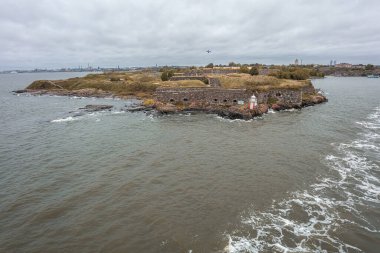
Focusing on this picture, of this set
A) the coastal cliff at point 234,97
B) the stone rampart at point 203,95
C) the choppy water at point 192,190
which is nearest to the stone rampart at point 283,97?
the coastal cliff at point 234,97

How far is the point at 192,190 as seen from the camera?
18438 millimetres

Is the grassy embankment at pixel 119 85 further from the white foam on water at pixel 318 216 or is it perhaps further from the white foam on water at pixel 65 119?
the white foam on water at pixel 318 216

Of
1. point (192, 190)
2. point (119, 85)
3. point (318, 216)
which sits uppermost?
point (119, 85)

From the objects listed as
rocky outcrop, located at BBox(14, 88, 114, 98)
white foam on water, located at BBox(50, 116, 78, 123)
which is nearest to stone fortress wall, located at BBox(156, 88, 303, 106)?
white foam on water, located at BBox(50, 116, 78, 123)

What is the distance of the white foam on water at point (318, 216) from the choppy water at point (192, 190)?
0.21ft

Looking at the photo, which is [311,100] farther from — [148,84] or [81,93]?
[81,93]

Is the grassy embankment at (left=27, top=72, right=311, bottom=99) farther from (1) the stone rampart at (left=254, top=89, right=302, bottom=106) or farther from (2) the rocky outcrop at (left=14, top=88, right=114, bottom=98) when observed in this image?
(1) the stone rampart at (left=254, top=89, right=302, bottom=106)

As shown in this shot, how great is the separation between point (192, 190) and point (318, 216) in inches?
297

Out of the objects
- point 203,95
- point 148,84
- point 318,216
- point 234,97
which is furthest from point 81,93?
point 318,216

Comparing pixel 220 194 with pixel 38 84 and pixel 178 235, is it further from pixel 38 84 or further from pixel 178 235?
pixel 38 84

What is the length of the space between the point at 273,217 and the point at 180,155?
11511mm

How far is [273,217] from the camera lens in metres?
15.2

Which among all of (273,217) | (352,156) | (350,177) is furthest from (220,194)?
(352,156)

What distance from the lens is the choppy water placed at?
13.6 meters
